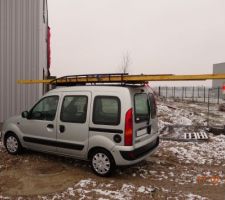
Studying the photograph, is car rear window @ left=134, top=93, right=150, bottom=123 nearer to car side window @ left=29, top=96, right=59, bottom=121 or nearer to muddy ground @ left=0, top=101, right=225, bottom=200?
muddy ground @ left=0, top=101, right=225, bottom=200

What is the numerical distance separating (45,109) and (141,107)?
230 cm

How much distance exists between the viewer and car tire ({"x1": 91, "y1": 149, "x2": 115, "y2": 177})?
566 cm

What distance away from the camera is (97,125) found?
5.77 m

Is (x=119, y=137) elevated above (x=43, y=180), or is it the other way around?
(x=119, y=137)

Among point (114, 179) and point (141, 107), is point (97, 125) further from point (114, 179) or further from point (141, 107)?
point (114, 179)

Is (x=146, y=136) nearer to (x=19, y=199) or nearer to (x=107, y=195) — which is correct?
(x=107, y=195)

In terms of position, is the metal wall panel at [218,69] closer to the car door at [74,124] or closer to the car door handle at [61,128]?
the car door at [74,124]

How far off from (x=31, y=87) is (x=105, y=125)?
5728 mm

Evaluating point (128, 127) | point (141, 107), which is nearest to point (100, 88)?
point (141, 107)

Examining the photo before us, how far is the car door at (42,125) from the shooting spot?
21.3 feet

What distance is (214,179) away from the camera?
5.98 metres

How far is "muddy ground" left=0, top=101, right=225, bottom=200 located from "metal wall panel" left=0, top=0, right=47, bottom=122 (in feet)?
10.4

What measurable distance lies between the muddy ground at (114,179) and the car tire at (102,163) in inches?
5.6

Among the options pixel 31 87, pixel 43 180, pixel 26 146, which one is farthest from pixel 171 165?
pixel 31 87
